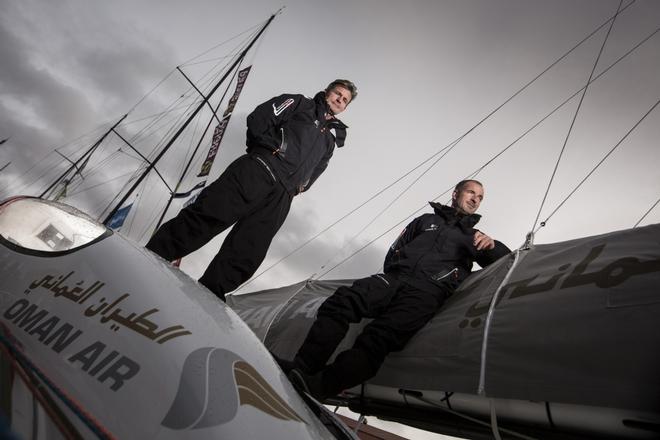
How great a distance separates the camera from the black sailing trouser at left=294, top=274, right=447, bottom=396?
1825mm

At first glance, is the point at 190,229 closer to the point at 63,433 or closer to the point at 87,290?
the point at 87,290

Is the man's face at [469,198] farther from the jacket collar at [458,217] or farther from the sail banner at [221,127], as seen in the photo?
the sail banner at [221,127]

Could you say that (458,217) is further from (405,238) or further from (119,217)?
(119,217)

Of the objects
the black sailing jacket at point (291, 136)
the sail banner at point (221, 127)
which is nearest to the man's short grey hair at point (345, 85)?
the black sailing jacket at point (291, 136)

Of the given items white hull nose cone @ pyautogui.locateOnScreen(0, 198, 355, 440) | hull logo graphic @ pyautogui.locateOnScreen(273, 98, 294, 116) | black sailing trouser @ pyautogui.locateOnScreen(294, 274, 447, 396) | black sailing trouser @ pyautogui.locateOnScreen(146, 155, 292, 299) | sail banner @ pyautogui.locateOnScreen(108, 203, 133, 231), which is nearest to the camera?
white hull nose cone @ pyautogui.locateOnScreen(0, 198, 355, 440)

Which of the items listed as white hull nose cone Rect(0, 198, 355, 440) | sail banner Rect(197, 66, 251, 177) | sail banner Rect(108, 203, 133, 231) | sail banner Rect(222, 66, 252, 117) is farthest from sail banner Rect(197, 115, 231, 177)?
white hull nose cone Rect(0, 198, 355, 440)

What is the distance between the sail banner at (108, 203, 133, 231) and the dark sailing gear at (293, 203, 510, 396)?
8.03 metres

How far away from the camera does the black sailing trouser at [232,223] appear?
76.2 inches

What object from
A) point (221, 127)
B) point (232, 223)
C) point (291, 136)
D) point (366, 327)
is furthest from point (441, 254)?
point (221, 127)

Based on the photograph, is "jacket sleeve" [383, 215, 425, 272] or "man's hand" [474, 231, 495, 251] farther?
"jacket sleeve" [383, 215, 425, 272]

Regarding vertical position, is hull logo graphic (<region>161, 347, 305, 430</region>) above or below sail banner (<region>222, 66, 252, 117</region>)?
below

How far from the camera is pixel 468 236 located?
2471mm

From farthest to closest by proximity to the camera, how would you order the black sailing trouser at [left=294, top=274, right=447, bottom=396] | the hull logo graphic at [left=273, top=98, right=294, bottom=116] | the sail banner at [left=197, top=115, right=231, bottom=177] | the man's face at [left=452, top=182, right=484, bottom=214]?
the sail banner at [left=197, top=115, right=231, bottom=177], the man's face at [left=452, top=182, right=484, bottom=214], the hull logo graphic at [left=273, top=98, right=294, bottom=116], the black sailing trouser at [left=294, top=274, right=447, bottom=396]

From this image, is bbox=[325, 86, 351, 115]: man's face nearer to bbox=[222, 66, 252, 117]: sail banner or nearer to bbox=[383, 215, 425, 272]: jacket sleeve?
bbox=[383, 215, 425, 272]: jacket sleeve
